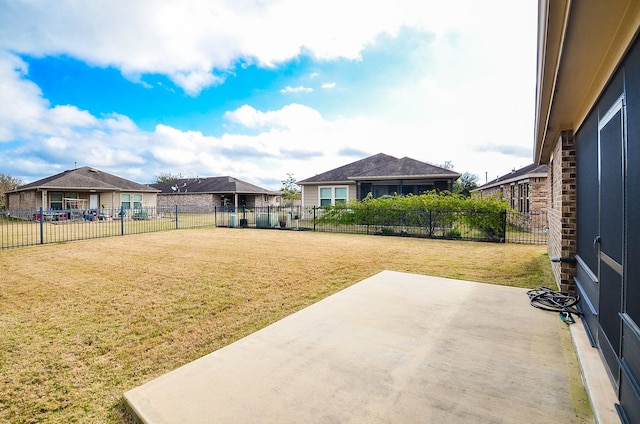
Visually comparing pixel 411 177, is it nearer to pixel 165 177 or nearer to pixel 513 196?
pixel 513 196

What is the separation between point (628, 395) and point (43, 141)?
5325 centimetres

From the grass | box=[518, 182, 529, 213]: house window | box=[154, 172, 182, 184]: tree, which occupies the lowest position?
the grass

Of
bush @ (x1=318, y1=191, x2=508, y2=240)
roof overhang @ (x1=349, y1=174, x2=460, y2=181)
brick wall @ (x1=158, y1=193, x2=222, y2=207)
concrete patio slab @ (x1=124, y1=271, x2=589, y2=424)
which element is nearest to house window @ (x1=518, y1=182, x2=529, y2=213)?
roof overhang @ (x1=349, y1=174, x2=460, y2=181)

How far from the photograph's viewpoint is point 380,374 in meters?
2.53

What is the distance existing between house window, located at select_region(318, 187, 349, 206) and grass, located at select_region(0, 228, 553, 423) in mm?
12119

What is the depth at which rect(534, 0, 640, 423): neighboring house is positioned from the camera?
1.84 meters

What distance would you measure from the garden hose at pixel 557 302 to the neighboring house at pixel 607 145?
7.5 inches

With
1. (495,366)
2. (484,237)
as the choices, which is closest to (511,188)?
(484,237)

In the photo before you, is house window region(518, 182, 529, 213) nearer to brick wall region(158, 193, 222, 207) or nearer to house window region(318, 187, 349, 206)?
house window region(318, 187, 349, 206)

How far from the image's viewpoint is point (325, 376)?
2.51 metres

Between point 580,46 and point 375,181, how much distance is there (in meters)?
18.3

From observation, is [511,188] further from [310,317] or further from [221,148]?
[221,148]

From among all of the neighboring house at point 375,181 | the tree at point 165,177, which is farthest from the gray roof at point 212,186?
the tree at point 165,177

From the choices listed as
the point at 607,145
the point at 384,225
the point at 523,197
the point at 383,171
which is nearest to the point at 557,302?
the point at 607,145
